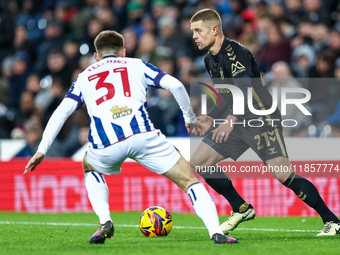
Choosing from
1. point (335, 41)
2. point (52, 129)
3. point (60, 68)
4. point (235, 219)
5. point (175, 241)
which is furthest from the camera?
A: point (60, 68)

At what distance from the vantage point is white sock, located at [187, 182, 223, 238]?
4.84m

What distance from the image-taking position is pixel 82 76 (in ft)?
17.0

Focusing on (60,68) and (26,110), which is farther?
(60,68)

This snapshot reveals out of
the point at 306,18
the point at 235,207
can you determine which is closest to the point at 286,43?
the point at 306,18

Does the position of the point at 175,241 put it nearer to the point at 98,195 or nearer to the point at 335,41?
the point at 98,195

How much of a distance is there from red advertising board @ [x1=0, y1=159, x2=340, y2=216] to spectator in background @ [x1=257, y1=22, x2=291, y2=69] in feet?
8.36

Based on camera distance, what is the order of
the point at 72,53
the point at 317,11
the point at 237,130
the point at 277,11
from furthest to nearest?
1. the point at 72,53
2. the point at 277,11
3. the point at 317,11
4. the point at 237,130

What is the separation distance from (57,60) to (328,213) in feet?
30.3

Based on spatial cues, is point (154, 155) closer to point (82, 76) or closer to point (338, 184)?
point (82, 76)

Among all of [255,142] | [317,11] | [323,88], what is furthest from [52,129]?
[317,11]

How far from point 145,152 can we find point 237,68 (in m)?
1.50

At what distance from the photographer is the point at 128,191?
9.90m

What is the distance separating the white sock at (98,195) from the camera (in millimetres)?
5109

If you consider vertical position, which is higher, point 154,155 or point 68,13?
point 68,13
